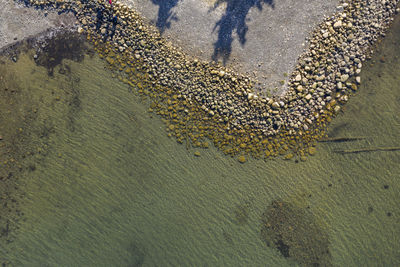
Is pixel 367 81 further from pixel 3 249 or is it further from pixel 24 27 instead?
pixel 3 249

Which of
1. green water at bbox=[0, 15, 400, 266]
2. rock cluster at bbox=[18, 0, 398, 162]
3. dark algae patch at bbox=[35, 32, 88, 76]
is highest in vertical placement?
rock cluster at bbox=[18, 0, 398, 162]

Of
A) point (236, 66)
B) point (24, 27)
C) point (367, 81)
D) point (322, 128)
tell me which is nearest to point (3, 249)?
point (24, 27)

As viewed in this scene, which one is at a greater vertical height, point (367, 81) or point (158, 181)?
point (367, 81)

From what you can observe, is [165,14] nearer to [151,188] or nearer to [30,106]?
[30,106]

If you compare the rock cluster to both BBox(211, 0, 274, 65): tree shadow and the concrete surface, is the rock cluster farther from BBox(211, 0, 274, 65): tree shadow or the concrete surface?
BBox(211, 0, 274, 65): tree shadow

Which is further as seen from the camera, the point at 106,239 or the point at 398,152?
the point at 106,239

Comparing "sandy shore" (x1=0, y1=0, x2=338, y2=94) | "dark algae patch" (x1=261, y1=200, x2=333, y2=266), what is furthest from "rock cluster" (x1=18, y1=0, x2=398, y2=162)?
"dark algae patch" (x1=261, y1=200, x2=333, y2=266)

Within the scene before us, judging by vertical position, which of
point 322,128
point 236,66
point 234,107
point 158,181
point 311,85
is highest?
point 311,85

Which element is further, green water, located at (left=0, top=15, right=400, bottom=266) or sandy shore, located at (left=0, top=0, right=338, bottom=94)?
green water, located at (left=0, top=15, right=400, bottom=266)
